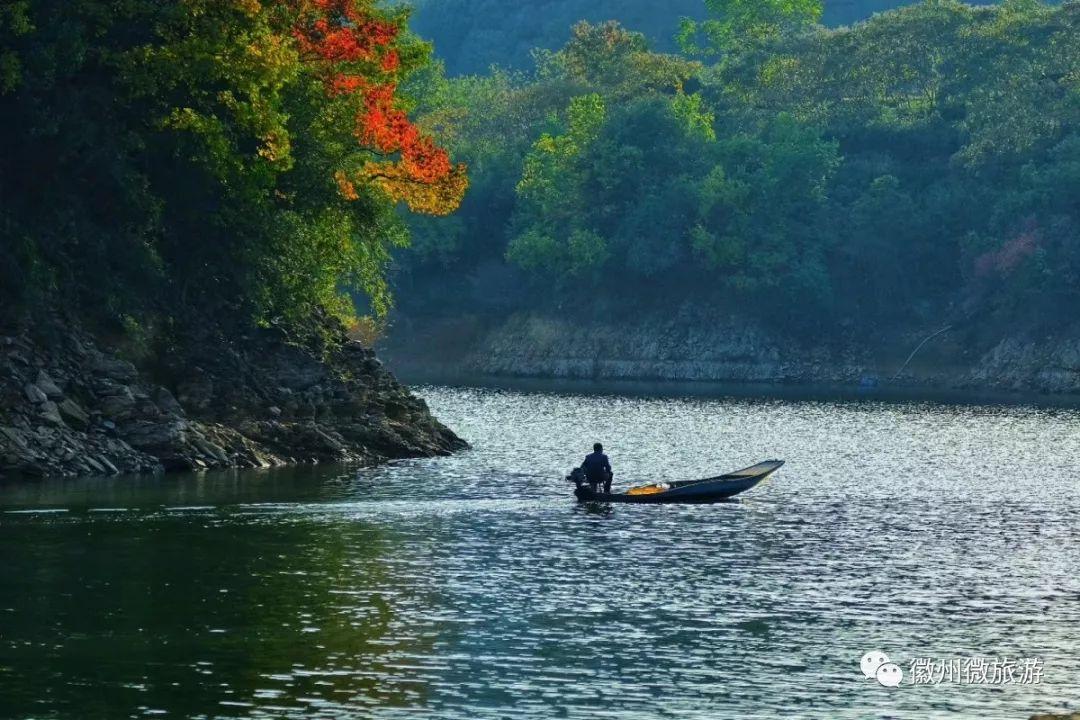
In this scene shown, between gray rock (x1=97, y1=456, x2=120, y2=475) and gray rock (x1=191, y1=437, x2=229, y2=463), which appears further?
gray rock (x1=191, y1=437, x2=229, y2=463)

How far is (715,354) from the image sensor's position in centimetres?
14612

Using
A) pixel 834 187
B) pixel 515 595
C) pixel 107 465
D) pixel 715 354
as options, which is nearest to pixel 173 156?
pixel 107 465

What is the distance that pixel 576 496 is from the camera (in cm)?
5503

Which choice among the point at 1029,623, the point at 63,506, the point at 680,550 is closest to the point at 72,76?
the point at 63,506

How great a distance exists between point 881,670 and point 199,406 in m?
35.9

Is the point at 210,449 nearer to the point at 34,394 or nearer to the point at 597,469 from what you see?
the point at 34,394

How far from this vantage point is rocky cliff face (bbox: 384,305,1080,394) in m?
133

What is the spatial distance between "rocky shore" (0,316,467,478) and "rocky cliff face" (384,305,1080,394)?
6882 cm

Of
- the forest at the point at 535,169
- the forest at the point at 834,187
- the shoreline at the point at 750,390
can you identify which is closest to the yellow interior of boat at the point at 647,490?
the forest at the point at 535,169

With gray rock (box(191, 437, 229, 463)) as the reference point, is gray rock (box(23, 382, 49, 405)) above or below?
above

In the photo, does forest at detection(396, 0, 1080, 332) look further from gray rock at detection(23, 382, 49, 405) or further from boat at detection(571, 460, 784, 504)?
gray rock at detection(23, 382, 49, 405)

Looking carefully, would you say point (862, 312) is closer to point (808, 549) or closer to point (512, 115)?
point (512, 115)

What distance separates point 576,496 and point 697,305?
94759 mm

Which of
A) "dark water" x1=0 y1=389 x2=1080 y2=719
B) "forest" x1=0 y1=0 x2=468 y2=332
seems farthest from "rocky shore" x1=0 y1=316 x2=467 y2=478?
"dark water" x1=0 y1=389 x2=1080 y2=719
